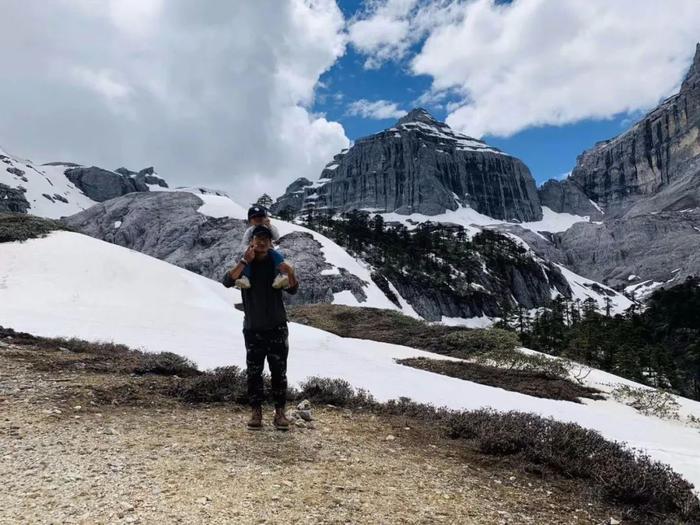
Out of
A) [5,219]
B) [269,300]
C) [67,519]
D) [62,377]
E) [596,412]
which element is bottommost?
[596,412]

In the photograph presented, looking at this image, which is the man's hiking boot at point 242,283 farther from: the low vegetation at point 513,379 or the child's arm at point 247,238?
the low vegetation at point 513,379

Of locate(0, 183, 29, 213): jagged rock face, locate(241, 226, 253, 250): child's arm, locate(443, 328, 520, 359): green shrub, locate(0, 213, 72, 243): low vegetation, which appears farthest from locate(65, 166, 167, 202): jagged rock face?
locate(241, 226, 253, 250): child's arm

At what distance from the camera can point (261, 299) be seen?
6.27 meters

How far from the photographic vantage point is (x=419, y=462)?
19.2ft

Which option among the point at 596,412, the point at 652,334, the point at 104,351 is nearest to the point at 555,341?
the point at 652,334

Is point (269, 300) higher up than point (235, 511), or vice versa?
point (269, 300)

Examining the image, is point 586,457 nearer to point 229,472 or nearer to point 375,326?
point 229,472

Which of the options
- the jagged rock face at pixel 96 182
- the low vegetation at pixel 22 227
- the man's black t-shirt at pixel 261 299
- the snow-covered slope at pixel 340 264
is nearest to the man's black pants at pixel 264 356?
the man's black t-shirt at pixel 261 299

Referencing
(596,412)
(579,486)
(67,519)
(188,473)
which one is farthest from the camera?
(596,412)

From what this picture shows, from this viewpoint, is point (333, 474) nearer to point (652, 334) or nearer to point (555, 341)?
point (555, 341)

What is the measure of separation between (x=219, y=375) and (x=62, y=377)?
8.95 ft

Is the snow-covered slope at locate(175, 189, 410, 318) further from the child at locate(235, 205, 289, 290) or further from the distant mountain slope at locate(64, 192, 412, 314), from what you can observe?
the child at locate(235, 205, 289, 290)

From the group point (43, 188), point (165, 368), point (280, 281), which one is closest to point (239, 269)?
point (280, 281)

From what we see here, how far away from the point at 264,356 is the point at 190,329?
13.4m
